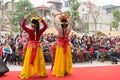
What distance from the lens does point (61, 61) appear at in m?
7.59

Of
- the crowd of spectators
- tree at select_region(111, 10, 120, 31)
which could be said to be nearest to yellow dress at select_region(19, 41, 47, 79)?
the crowd of spectators

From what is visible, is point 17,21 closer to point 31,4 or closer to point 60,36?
point 31,4

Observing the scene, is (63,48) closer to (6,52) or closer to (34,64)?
(34,64)

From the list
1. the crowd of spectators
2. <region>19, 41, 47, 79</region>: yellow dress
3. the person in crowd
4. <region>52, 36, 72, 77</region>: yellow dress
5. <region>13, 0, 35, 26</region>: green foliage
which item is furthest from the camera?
<region>13, 0, 35, 26</region>: green foliage

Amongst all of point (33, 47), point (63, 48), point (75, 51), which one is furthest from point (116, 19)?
point (33, 47)

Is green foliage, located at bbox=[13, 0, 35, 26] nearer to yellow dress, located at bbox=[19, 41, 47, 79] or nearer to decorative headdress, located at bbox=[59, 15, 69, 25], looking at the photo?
decorative headdress, located at bbox=[59, 15, 69, 25]

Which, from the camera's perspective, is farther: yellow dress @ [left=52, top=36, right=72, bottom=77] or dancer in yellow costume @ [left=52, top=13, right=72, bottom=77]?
dancer in yellow costume @ [left=52, top=13, right=72, bottom=77]

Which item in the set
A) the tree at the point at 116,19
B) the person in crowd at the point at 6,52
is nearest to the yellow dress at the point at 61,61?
the person in crowd at the point at 6,52

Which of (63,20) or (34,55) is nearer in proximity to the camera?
(34,55)

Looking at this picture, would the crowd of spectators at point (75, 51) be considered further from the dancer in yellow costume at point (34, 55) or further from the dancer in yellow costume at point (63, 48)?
the dancer in yellow costume at point (34, 55)

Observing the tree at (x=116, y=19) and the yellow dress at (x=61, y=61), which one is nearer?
the yellow dress at (x=61, y=61)

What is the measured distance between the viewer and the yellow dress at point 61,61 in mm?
7504

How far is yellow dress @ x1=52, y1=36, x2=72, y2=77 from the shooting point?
7504 millimetres

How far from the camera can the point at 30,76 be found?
23.7ft
